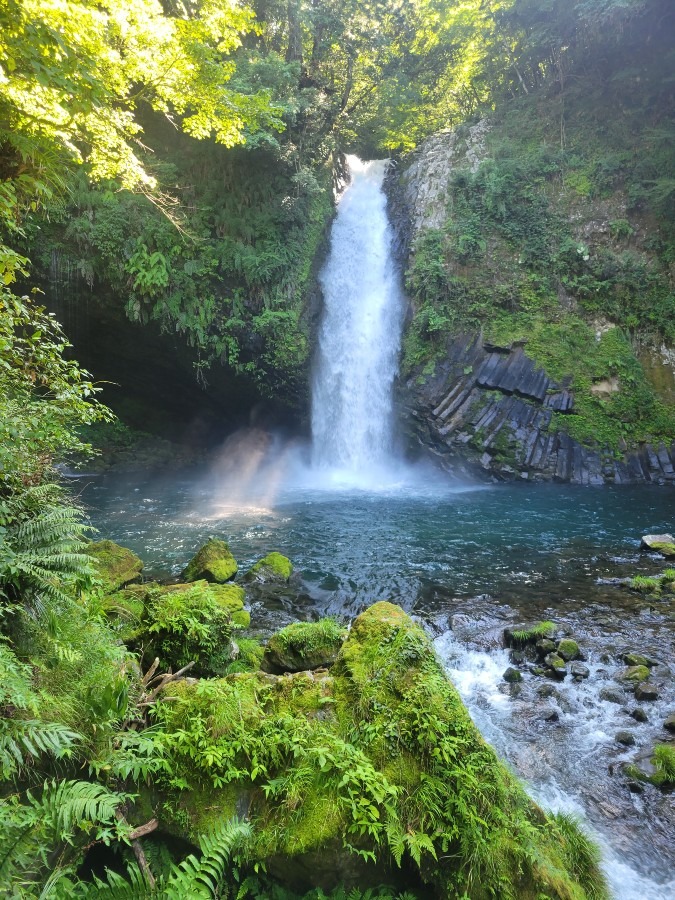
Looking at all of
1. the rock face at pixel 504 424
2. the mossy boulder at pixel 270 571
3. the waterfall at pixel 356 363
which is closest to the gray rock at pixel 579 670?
the mossy boulder at pixel 270 571

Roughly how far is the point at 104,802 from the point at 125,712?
66cm

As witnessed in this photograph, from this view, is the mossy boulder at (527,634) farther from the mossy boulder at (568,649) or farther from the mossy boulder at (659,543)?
Answer: the mossy boulder at (659,543)

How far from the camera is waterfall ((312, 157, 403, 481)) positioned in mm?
19000

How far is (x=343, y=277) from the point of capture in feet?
66.1

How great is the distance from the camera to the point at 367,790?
268 centimetres

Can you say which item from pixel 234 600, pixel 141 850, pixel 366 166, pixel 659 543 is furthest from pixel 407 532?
pixel 366 166

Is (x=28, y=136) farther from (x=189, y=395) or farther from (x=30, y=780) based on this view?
(x=189, y=395)

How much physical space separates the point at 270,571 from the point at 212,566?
1133 mm

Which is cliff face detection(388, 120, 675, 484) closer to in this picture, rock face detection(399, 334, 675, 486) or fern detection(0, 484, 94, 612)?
rock face detection(399, 334, 675, 486)

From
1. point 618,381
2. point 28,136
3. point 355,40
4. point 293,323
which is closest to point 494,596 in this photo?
point 28,136

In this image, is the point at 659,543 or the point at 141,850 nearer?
the point at 141,850

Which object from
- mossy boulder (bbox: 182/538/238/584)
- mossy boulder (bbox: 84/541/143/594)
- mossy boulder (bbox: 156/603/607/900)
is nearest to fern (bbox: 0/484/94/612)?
mossy boulder (bbox: 156/603/607/900)

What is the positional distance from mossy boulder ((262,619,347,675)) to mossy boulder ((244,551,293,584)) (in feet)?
12.7

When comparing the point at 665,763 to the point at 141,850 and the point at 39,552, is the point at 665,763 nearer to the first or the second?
the point at 141,850
